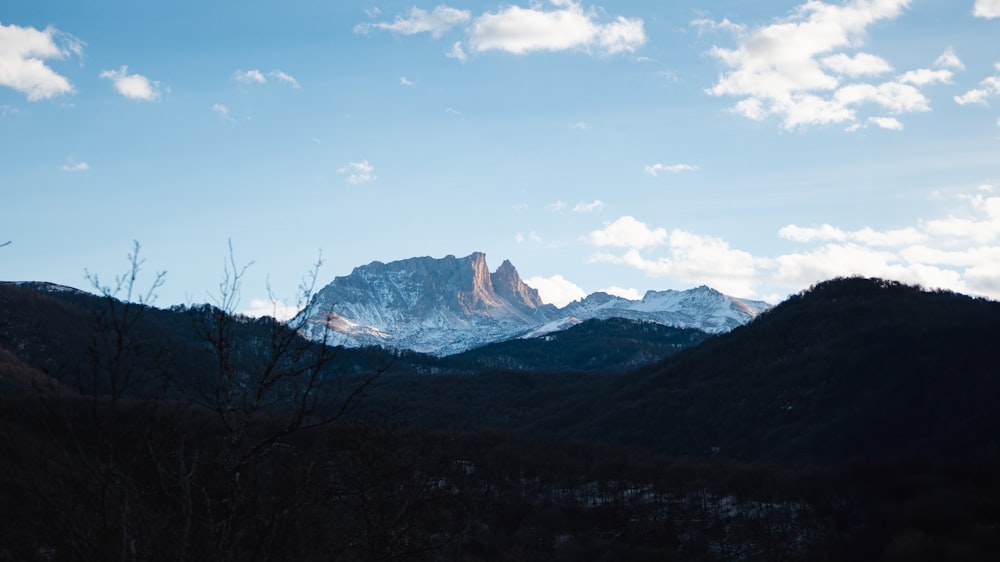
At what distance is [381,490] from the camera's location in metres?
16.5

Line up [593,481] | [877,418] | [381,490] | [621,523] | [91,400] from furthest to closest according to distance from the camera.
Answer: [877,418], [593,481], [621,523], [381,490], [91,400]

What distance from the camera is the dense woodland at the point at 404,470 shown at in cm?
1196

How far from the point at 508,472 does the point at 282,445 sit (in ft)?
472

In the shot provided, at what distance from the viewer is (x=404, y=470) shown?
706 inches

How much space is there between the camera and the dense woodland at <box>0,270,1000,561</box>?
12.0 meters

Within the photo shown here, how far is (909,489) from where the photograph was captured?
117m

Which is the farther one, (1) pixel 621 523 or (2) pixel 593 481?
(2) pixel 593 481

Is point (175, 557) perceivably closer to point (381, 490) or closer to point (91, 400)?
point (91, 400)

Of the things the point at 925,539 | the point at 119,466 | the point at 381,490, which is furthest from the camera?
the point at 925,539

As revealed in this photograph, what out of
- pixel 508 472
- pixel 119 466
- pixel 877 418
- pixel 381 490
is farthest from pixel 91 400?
pixel 877 418

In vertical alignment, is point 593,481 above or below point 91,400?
below

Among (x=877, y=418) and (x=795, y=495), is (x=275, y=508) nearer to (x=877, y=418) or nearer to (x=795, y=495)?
(x=795, y=495)

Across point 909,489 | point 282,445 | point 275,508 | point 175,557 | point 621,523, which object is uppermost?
point 282,445

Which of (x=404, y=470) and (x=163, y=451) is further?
(x=404, y=470)
